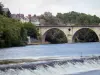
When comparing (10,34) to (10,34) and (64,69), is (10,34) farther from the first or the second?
(64,69)

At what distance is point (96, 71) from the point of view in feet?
102

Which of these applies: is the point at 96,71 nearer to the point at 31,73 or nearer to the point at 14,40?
the point at 31,73

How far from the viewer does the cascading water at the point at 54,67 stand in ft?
86.3

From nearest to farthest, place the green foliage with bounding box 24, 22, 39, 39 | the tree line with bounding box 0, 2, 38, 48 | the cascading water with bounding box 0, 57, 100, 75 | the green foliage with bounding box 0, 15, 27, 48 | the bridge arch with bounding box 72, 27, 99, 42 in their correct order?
the cascading water with bounding box 0, 57, 100, 75 < the green foliage with bounding box 0, 15, 27, 48 < the tree line with bounding box 0, 2, 38, 48 < the green foliage with bounding box 24, 22, 39, 39 < the bridge arch with bounding box 72, 27, 99, 42

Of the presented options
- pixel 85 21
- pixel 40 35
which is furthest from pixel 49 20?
pixel 40 35

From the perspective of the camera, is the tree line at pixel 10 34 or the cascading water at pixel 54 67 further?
the tree line at pixel 10 34

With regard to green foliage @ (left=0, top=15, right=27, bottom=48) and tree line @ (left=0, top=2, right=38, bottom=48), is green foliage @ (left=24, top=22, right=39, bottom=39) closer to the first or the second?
tree line @ (left=0, top=2, right=38, bottom=48)

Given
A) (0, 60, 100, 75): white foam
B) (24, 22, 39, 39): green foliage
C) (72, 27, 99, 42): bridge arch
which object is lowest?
(72, 27, 99, 42): bridge arch

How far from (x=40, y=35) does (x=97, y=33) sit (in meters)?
16.0

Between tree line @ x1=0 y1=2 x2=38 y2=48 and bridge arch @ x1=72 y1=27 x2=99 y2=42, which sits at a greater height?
tree line @ x1=0 y1=2 x2=38 y2=48

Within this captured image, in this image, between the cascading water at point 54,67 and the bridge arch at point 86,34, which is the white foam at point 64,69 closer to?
the cascading water at point 54,67

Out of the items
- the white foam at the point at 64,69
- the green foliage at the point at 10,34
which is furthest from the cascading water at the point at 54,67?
the green foliage at the point at 10,34

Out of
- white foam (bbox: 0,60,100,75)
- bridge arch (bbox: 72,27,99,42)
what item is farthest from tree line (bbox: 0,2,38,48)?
bridge arch (bbox: 72,27,99,42)

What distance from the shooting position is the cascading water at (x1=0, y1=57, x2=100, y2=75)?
86.3 ft
